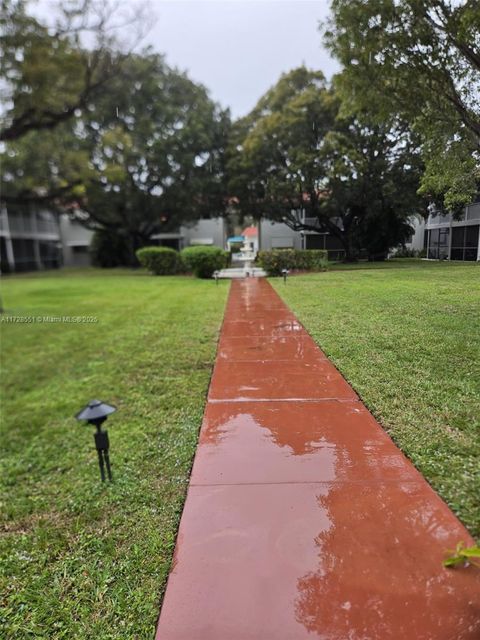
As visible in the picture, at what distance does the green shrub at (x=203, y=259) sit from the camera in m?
9.99

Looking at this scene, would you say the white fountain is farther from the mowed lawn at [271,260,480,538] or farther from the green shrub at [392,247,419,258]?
the green shrub at [392,247,419,258]

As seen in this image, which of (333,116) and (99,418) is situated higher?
(333,116)

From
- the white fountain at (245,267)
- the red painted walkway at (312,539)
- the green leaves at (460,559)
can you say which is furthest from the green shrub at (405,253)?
the white fountain at (245,267)

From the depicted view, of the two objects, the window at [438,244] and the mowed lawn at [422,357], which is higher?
the window at [438,244]

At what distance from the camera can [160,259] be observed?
12.5 meters

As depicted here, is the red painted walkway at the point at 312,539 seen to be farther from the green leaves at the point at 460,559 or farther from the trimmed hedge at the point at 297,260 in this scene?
the trimmed hedge at the point at 297,260

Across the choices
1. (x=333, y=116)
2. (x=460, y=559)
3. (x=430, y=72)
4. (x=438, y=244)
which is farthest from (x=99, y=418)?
(x=333, y=116)

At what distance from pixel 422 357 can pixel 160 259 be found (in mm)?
10736

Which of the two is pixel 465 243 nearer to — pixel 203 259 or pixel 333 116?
pixel 333 116

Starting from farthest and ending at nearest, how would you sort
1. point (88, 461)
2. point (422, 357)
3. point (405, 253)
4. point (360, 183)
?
point (422, 357) < point (88, 461) < point (360, 183) < point (405, 253)

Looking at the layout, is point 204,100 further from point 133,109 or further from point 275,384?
point 275,384

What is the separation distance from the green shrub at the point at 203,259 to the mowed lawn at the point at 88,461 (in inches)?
164

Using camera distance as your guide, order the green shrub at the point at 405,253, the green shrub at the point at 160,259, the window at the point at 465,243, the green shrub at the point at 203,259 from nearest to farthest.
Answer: the window at the point at 465,243, the green shrub at the point at 405,253, the green shrub at the point at 203,259, the green shrub at the point at 160,259

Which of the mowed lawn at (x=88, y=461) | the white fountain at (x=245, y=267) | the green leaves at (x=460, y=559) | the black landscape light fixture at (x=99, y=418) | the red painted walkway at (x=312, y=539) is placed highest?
the white fountain at (x=245, y=267)
